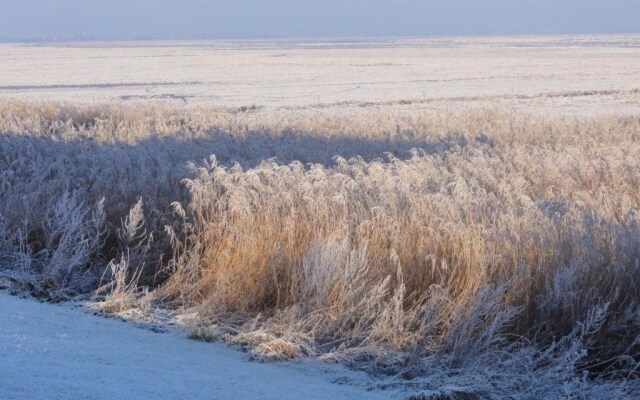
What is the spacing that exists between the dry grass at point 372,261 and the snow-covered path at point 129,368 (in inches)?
14.3

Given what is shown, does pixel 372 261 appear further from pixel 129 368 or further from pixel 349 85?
pixel 349 85

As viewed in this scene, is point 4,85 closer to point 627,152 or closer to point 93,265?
point 627,152

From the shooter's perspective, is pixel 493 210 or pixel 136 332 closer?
pixel 136 332

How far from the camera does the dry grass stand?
587cm

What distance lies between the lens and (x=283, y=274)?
23.6ft

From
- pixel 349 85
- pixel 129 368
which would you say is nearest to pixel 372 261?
pixel 129 368

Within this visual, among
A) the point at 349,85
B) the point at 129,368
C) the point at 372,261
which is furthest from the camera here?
the point at 349,85

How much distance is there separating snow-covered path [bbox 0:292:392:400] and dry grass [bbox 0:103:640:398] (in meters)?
0.36

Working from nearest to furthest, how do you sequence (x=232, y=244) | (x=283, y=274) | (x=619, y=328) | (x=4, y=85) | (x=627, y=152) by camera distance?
1. (x=619, y=328)
2. (x=283, y=274)
3. (x=232, y=244)
4. (x=627, y=152)
5. (x=4, y=85)

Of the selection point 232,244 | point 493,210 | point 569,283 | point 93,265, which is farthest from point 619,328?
point 93,265

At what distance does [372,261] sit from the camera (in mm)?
7051

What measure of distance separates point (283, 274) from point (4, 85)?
138ft

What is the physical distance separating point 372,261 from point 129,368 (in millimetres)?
2720

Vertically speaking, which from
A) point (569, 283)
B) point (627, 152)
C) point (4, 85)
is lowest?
point (569, 283)
